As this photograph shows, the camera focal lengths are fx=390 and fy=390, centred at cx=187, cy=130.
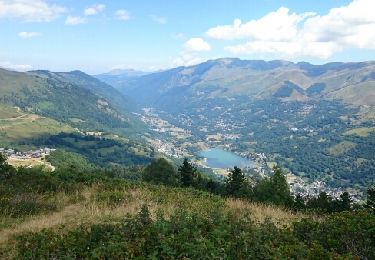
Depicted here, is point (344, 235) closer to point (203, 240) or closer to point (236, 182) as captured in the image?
point (203, 240)

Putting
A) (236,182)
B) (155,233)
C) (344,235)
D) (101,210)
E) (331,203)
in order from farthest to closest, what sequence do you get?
(236,182) → (331,203) → (101,210) → (344,235) → (155,233)

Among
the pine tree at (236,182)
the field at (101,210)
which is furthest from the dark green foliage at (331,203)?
the field at (101,210)

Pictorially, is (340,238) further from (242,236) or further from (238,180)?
(238,180)

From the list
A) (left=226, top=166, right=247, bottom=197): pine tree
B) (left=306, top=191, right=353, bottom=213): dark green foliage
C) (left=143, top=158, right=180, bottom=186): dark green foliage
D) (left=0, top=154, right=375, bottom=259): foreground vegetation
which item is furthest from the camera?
(left=143, top=158, right=180, bottom=186): dark green foliage

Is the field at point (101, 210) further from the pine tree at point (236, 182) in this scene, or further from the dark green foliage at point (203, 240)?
the pine tree at point (236, 182)

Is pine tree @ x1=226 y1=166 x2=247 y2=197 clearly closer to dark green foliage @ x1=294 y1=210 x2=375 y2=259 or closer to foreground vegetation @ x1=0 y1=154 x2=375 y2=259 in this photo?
foreground vegetation @ x1=0 y1=154 x2=375 y2=259

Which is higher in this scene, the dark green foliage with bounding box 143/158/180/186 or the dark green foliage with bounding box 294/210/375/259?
the dark green foliage with bounding box 294/210/375/259

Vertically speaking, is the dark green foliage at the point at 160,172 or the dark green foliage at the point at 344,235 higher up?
the dark green foliage at the point at 344,235

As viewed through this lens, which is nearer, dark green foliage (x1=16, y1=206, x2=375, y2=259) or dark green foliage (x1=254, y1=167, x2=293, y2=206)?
dark green foliage (x1=16, y1=206, x2=375, y2=259)

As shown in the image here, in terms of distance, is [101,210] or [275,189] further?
[275,189]

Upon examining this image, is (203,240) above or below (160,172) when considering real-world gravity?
above

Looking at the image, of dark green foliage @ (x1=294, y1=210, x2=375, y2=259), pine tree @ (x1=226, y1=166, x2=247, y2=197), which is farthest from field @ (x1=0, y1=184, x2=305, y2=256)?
pine tree @ (x1=226, y1=166, x2=247, y2=197)

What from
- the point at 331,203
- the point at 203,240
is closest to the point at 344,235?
the point at 203,240
